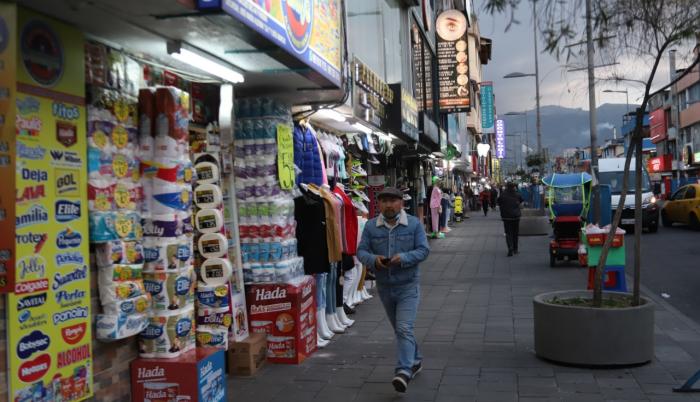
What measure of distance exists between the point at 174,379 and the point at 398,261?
6.74 feet

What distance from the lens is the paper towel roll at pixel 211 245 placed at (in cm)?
633

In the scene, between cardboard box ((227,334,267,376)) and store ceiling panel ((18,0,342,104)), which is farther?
cardboard box ((227,334,267,376))

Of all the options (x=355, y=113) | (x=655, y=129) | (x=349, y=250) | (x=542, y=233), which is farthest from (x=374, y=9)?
(x=655, y=129)

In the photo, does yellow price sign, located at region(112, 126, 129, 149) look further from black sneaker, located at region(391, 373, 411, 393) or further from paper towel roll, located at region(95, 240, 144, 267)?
black sneaker, located at region(391, 373, 411, 393)

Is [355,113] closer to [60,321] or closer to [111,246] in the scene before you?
[111,246]

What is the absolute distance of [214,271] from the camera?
20.7 feet

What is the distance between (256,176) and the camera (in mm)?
7375

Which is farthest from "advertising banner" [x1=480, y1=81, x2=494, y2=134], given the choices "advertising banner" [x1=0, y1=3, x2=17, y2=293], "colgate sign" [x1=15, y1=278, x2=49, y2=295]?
"advertising banner" [x1=0, y1=3, x2=17, y2=293]

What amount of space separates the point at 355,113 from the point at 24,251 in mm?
6495

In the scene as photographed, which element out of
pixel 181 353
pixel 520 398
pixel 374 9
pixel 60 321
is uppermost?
pixel 374 9

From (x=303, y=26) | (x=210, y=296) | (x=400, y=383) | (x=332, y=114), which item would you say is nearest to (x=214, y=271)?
(x=210, y=296)

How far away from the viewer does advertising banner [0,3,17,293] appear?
3.40 m

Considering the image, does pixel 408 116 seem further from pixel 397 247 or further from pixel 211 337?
pixel 211 337

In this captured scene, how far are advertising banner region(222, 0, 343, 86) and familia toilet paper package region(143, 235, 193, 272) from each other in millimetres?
1788
